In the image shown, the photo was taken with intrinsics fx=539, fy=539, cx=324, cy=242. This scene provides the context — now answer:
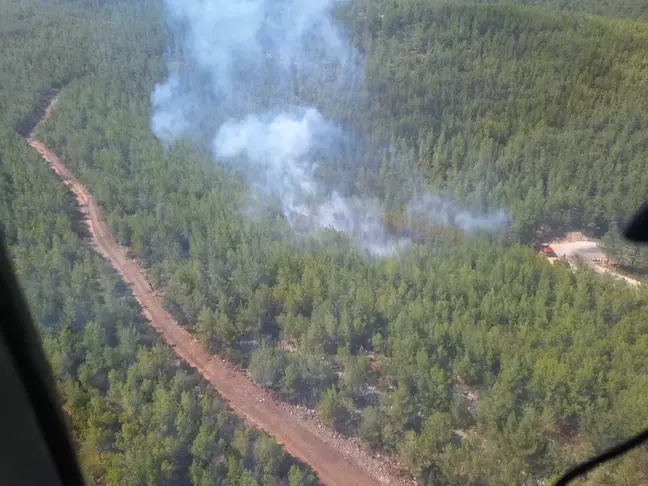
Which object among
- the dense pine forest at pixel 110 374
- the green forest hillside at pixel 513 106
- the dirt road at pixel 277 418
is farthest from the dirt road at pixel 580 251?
the dense pine forest at pixel 110 374

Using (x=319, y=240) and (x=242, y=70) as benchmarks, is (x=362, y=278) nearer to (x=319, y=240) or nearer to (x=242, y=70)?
(x=319, y=240)

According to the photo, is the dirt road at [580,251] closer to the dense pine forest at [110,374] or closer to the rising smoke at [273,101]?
the rising smoke at [273,101]

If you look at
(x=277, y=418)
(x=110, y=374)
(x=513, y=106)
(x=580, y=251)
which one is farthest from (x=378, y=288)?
(x=513, y=106)

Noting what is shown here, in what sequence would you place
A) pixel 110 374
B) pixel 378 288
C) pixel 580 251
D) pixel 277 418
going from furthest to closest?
pixel 580 251 → pixel 378 288 → pixel 277 418 → pixel 110 374

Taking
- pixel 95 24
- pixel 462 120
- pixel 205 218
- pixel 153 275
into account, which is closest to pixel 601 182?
pixel 462 120

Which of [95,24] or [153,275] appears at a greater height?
[95,24]

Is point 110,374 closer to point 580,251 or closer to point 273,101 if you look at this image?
point 580,251

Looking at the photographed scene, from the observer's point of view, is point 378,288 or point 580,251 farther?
point 580,251
